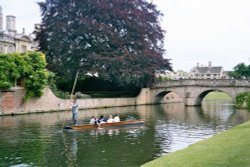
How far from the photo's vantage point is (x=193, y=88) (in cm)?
5566

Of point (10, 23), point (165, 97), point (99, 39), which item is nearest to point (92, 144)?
point (99, 39)

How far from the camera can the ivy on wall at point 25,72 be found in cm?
3819

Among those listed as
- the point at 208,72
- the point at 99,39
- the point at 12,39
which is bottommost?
the point at 99,39

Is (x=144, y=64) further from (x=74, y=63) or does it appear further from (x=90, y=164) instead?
(x=90, y=164)

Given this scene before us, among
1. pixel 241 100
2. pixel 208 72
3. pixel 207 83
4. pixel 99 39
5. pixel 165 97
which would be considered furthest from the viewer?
pixel 208 72

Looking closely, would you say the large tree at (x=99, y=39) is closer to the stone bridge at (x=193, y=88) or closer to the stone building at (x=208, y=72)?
the stone bridge at (x=193, y=88)

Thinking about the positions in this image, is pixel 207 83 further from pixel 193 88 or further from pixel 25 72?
pixel 25 72

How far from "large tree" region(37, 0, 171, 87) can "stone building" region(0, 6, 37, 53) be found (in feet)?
25.8

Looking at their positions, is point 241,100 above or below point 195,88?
below

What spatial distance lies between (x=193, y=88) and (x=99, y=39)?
52.3 feet

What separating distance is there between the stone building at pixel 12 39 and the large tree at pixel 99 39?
25.8ft

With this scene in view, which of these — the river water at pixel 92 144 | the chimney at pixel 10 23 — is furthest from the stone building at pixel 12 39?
the river water at pixel 92 144

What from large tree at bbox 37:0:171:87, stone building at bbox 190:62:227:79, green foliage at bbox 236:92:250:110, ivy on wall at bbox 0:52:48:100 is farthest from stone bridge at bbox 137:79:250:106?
stone building at bbox 190:62:227:79

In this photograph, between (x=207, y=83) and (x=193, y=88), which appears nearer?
(x=207, y=83)
